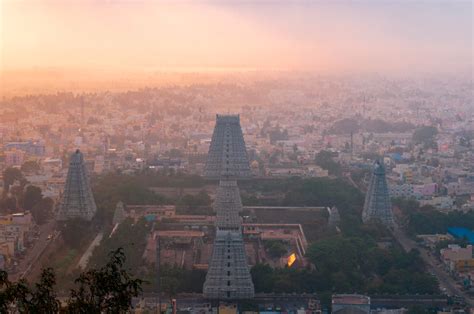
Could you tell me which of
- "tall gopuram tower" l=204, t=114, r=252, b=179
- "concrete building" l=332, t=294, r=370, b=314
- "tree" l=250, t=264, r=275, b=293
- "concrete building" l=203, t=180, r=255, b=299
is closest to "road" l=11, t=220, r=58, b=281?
"concrete building" l=203, t=180, r=255, b=299

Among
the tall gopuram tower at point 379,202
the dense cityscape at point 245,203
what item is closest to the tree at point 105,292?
the dense cityscape at point 245,203

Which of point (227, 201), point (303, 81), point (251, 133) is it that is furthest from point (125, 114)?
point (227, 201)

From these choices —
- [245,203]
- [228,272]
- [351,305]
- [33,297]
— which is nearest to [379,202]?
[245,203]

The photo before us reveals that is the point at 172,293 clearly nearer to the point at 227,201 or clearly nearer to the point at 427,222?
the point at 227,201

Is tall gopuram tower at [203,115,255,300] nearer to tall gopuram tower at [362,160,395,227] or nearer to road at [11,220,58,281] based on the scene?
tall gopuram tower at [362,160,395,227]

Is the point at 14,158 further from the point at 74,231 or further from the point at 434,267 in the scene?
the point at 434,267
